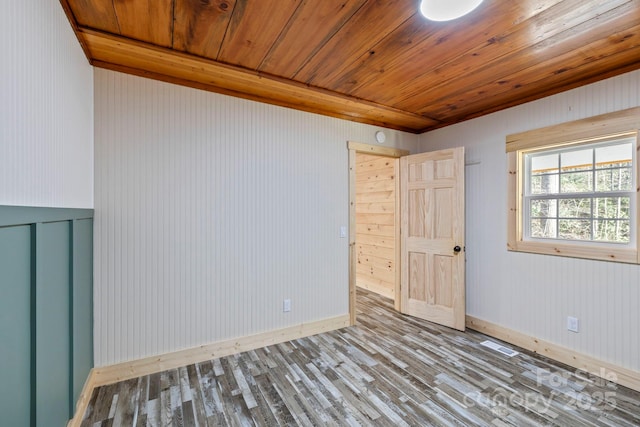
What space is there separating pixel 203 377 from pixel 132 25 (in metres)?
2.51

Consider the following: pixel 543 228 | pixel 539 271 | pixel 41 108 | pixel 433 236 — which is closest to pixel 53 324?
pixel 41 108

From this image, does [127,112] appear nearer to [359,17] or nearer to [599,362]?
[359,17]

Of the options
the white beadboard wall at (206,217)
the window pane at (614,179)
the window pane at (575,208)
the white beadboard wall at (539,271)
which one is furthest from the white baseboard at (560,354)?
the white beadboard wall at (206,217)

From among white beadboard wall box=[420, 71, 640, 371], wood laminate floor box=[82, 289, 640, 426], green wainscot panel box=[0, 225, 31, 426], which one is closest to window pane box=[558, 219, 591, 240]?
white beadboard wall box=[420, 71, 640, 371]

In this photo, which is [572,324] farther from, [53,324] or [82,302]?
[82,302]

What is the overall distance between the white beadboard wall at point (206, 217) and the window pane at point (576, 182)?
2089 millimetres

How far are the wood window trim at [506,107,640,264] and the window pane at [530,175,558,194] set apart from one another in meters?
0.12

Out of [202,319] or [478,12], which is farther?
[202,319]

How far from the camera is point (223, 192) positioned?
2.59 m

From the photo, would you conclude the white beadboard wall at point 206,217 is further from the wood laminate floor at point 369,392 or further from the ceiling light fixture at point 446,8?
the ceiling light fixture at point 446,8

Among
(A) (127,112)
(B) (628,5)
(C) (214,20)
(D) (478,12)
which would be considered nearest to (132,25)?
(C) (214,20)

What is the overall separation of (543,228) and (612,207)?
54 cm

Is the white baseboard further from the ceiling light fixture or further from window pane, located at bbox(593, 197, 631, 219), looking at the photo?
the ceiling light fixture

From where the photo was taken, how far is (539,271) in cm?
271
